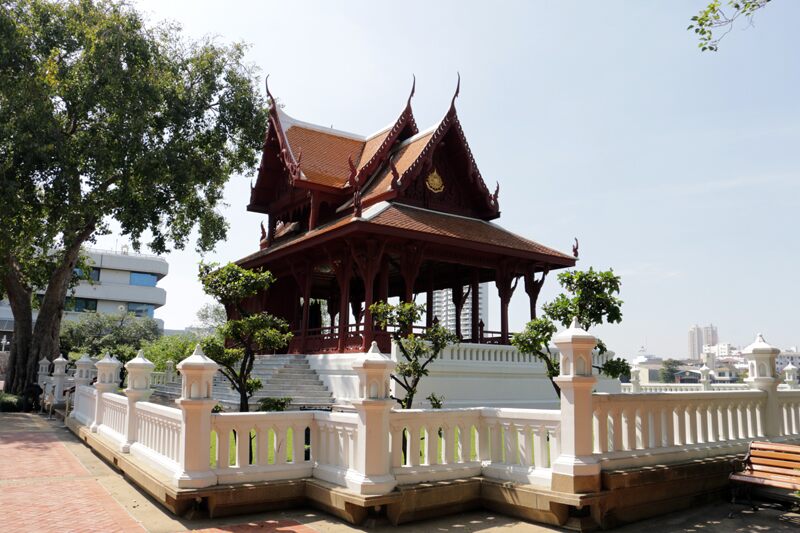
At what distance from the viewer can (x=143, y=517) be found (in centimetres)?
656

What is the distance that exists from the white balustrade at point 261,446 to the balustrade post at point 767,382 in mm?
6411

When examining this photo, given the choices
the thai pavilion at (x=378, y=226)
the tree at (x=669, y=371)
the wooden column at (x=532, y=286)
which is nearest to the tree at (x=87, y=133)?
the thai pavilion at (x=378, y=226)

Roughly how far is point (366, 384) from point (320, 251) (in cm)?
1197

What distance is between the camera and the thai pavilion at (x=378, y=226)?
1641 centimetres

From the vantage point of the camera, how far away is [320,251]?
18.2m

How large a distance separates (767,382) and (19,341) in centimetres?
2315

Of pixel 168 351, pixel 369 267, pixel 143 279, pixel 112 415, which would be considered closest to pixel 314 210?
pixel 369 267

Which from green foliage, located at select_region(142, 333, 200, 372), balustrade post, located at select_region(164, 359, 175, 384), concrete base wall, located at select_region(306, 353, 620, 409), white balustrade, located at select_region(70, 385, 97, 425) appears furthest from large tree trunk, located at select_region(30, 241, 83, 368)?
concrete base wall, located at select_region(306, 353, 620, 409)

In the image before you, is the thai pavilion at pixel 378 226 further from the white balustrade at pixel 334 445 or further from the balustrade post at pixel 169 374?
the white balustrade at pixel 334 445

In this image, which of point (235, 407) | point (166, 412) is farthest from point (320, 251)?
point (166, 412)

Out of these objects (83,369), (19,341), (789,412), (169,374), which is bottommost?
(789,412)

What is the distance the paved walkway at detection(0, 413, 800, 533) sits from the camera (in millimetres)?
6191

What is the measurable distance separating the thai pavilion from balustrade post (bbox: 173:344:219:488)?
8.86 metres

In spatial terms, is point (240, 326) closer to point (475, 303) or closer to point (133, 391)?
Result: point (133, 391)
